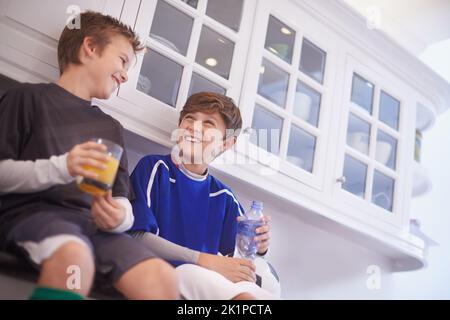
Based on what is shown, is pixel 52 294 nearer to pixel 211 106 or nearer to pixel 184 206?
pixel 184 206

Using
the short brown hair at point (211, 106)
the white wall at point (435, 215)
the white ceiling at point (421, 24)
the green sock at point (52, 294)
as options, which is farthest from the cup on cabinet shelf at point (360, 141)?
the green sock at point (52, 294)

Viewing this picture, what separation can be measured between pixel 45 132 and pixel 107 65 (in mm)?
182

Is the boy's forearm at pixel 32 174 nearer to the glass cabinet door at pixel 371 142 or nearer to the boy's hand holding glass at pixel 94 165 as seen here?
the boy's hand holding glass at pixel 94 165

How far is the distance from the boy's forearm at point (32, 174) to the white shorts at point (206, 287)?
252 millimetres

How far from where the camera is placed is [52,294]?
1.66ft

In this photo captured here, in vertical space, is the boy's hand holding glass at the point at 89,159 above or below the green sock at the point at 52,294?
above

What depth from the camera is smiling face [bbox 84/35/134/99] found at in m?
0.79

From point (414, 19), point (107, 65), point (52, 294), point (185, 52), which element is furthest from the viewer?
point (414, 19)

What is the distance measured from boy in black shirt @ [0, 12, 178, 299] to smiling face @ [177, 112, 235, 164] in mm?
188

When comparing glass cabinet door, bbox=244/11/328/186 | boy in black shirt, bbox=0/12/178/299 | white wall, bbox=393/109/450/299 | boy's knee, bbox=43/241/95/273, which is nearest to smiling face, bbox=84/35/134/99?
boy in black shirt, bbox=0/12/178/299

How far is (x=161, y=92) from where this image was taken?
3.44ft

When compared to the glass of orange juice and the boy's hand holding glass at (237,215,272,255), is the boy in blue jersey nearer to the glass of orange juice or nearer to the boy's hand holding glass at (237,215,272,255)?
the boy's hand holding glass at (237,215,272,255)

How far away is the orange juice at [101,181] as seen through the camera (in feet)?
1.90

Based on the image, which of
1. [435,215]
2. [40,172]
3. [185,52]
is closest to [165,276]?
[40,172]
